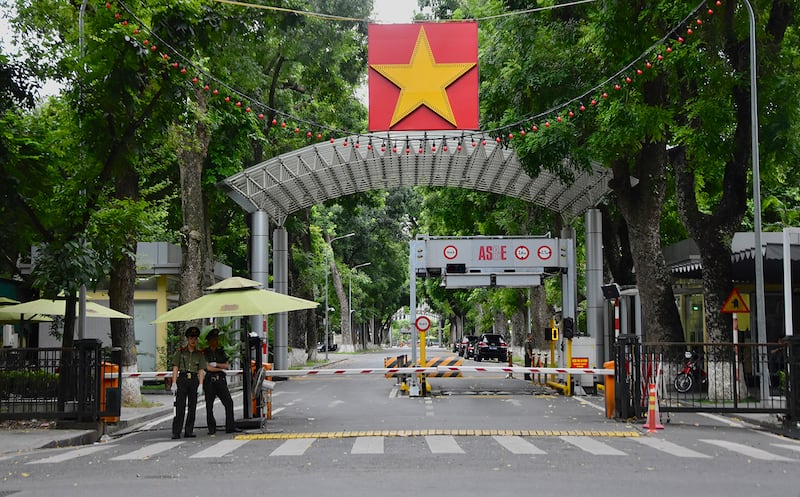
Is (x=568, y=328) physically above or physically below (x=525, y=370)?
above

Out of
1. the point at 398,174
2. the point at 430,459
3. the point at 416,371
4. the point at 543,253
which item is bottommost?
the point at 430,459

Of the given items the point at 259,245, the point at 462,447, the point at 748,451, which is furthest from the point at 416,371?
the point at 748,451

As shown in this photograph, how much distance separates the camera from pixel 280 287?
1275 inches

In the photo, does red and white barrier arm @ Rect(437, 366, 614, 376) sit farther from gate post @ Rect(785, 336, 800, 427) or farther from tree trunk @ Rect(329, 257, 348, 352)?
tree trunk @ Rect(329, 257, 348, 352)

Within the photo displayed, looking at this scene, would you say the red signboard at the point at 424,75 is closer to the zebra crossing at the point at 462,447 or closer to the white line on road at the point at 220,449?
the zebra crossing at the point at 462,447

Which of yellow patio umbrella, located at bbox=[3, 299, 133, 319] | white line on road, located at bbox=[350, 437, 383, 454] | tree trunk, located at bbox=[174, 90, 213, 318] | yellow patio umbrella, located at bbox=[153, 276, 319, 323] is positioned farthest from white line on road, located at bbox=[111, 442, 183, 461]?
tree trunk, located at bbox=[174, 90, 213, 318]

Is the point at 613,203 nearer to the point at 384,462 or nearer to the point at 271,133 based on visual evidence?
the point at 271,133

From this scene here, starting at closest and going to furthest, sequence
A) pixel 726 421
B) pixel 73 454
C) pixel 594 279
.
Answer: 1. pixel 73 454
2. pixel 726 421
3. pixel 594 279

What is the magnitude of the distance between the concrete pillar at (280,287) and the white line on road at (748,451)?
19.5 metres

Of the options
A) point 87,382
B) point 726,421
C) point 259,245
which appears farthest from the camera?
point 259,245

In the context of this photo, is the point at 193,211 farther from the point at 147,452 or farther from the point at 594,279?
the point at 147,452

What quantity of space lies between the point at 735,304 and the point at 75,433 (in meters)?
13.7

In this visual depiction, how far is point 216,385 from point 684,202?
1250cm

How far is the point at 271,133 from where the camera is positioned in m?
36.0
